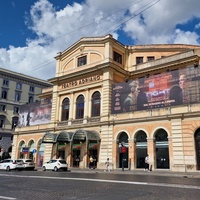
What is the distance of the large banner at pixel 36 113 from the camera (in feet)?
131

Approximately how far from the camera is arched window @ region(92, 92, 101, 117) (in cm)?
3281

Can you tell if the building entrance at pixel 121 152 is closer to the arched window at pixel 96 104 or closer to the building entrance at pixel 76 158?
the arched window at pixel 96 104

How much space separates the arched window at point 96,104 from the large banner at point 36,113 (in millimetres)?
9294

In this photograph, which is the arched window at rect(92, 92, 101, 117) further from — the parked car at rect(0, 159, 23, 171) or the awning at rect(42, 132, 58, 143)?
the parked car at rect(0, 159, 23, 171)

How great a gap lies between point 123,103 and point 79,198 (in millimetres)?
21677

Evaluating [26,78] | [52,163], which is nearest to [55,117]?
[52,163]

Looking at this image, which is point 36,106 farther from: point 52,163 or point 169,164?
point 169,164

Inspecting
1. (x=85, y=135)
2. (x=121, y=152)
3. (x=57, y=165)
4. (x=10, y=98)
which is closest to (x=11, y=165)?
(x=57, y=165)

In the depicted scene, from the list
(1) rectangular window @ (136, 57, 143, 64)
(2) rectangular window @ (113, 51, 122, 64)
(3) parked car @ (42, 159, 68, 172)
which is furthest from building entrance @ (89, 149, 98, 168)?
(1) rectangular window @ (136, 57, 143, 64)

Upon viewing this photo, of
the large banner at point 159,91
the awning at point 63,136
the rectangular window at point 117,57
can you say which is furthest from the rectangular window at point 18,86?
the large banner at point 159,91

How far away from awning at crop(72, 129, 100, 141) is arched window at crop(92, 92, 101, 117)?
286 centimetres

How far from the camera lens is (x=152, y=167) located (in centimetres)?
2625

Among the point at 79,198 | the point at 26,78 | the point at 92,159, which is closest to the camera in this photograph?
the point at 79,198

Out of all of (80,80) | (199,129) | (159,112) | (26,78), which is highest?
(26,78)
